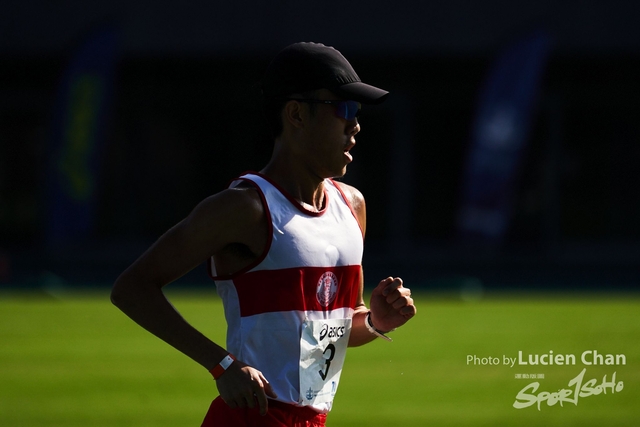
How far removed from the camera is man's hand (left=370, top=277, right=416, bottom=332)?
3977mm

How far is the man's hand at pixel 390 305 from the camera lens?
3.98 meters

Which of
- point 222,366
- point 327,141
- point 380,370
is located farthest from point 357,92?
point 380,370

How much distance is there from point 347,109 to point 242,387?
A: 1.10 metres

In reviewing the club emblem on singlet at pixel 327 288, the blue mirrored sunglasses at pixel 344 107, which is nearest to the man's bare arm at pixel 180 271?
the club emblem on singlet at pixel 327 288

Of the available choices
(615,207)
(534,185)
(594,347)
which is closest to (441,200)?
(534,185)

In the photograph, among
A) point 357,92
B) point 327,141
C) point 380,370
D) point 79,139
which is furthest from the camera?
point 79,139

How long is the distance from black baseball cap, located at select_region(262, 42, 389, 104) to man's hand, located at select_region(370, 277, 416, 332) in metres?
0.69

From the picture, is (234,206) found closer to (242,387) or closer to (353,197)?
(242,387)

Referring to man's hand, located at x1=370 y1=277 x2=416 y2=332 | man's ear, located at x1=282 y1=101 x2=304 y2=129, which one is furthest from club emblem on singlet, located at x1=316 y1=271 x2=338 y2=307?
man's ear, located at x1=282 y1=101 x2=304 y2=129

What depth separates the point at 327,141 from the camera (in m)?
3.96

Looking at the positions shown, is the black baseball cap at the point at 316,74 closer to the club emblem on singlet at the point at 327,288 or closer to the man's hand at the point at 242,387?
the club emblem on singlet at the point at 327,288

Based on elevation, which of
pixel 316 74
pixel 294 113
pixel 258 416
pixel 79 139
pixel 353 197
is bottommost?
pixel 79 139

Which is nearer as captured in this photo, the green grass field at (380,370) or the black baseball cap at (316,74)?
the black baseball cap at (316,74)

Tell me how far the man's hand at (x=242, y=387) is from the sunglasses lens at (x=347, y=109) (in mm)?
1004
